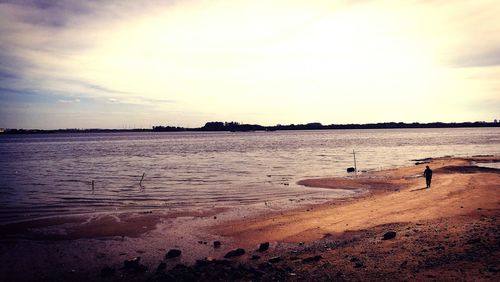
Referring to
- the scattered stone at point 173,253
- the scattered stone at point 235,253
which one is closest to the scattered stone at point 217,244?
the scattered stone at point 235,253

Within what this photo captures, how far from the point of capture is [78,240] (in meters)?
17.4

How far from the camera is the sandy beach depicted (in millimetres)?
11680

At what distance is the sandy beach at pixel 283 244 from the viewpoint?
11.7 metres

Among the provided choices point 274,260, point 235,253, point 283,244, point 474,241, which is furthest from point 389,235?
point 235,253

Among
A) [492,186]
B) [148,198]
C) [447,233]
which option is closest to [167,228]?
[148,198]

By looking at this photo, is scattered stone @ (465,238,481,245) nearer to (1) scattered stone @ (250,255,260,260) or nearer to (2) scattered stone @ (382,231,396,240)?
(2) scattered stone @ (382,231,396,240)

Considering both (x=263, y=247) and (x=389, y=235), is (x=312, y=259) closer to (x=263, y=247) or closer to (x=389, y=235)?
(x=263, y=247)

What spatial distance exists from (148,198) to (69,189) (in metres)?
10.2

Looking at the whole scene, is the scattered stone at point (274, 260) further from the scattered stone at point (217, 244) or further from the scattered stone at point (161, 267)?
the scattered stone at point (161, 267)

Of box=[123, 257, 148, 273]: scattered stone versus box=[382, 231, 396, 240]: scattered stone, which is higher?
box=[382, 231, 396, 240]: scattered stone

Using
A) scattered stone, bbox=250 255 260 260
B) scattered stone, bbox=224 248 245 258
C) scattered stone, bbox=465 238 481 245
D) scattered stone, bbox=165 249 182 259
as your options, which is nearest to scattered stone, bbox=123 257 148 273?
scattered stone, bbox=165 249 182 259

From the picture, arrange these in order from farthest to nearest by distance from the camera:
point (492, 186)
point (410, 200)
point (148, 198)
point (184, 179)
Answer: point (184, 179) < point (148, 198) < point (492, 186) < point (410, 200)

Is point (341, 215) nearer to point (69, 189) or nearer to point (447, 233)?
point (447, 233)

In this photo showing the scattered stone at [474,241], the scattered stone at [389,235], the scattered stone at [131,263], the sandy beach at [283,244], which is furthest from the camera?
the scattered stone at [389,235]
